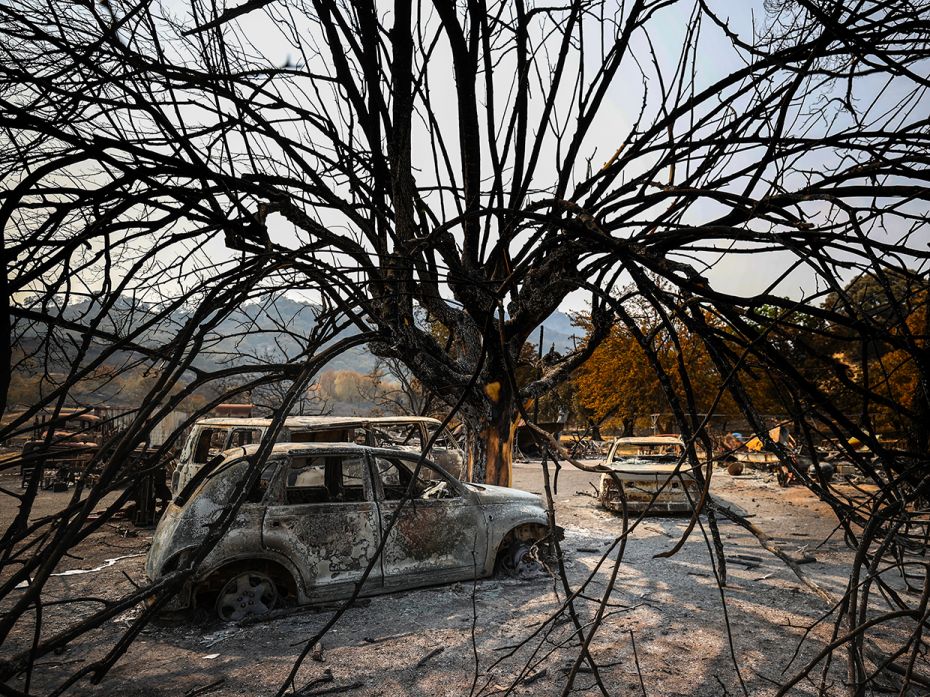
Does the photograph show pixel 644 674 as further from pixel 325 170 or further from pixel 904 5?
pixel 325 170

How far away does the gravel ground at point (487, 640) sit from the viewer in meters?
4.26

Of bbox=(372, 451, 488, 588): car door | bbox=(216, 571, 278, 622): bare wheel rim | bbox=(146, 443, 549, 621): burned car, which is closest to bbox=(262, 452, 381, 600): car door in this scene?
bbox=(146, 443, 549, 621): burned car

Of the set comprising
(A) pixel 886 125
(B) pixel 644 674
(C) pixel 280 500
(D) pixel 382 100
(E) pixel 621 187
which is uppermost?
(D) pixel 382 100

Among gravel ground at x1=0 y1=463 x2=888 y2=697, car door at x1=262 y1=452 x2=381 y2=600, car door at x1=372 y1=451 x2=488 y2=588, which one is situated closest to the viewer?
gravel ground at x1=0 y1=463 x2=888 y2=697

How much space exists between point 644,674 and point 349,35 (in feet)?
19.8

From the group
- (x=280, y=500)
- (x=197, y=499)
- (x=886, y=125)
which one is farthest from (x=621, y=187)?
(x=197, y=499)

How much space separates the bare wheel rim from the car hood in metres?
2.41

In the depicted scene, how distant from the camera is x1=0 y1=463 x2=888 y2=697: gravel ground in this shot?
4262 millimetres

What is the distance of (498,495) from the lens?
6.97 meters

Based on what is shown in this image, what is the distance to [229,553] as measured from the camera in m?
5.33

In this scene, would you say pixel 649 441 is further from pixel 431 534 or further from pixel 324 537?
pixel 324 537

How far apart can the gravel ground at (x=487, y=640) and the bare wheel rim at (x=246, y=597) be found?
0.49ft

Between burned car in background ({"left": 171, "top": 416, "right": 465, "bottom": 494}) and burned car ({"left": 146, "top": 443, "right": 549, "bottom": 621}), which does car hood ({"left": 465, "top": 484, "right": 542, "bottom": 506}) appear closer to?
burned car ({"left": 146, "top": 443, "right": 549, "bottom": 621})

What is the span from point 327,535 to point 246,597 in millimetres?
904
